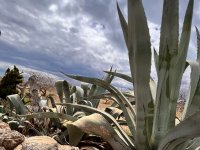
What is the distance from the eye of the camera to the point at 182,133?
2.15 meters

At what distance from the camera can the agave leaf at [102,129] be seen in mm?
2736

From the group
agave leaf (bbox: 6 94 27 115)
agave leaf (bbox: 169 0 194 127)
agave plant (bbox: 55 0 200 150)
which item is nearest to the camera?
agave plant (bbox: 55 0 200 150)

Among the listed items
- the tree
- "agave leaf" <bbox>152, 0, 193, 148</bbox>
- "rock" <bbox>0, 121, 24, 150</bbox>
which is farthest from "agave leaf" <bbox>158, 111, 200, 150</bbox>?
the tree

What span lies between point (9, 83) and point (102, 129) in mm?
5774

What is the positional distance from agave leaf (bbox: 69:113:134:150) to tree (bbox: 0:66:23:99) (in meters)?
5.52

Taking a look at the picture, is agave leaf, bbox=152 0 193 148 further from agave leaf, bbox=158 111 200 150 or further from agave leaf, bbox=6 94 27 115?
agave leaf, bbox=6 94 27 115

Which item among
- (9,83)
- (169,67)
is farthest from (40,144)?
(9,83)

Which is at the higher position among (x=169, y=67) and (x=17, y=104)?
(x=169, y=67)

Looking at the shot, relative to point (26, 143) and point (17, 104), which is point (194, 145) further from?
point (17, 104)

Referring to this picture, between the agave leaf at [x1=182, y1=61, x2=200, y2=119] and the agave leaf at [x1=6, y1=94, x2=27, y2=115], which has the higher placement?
the agave leaf at [x1=182, y1=61, x2=200, y2=119]

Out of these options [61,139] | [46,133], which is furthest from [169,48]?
[46,133]

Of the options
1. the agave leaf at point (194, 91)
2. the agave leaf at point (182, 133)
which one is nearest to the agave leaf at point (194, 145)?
the agave leaf at point (194, 91)

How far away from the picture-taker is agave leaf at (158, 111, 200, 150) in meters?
2.04

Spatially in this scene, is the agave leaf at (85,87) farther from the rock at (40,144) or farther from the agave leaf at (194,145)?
the agave leaf at (194,145)
